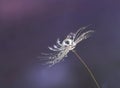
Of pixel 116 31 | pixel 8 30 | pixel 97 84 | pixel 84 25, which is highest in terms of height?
pixel 8 30

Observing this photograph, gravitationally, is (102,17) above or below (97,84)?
above

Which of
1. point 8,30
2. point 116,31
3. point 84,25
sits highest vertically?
point 8,30

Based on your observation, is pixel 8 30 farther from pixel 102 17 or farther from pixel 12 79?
pixel 102 17

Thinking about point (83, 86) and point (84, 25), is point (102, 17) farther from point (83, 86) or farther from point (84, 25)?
point (83, 86)

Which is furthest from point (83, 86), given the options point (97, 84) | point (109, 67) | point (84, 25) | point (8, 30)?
point (8, 30)

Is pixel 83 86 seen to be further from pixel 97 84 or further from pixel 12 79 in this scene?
pixel 12 79

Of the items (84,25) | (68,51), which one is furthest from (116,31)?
(68,51)

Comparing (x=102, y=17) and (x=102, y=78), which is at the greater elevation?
(x=102, y=17)
